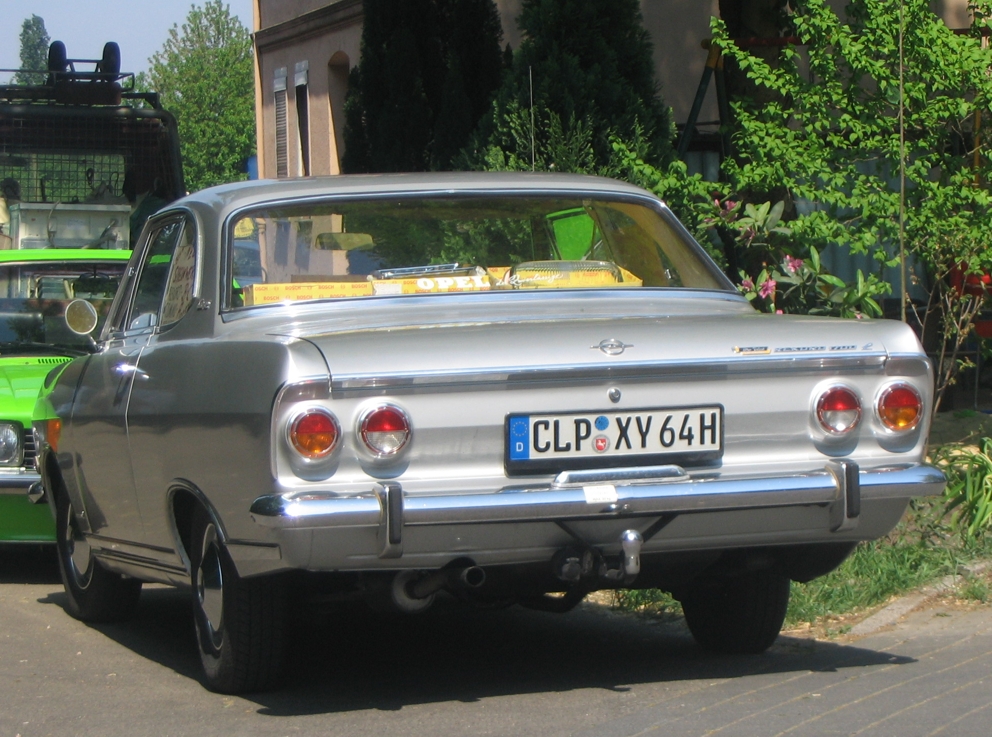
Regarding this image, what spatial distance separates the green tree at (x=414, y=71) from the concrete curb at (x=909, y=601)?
10.4m

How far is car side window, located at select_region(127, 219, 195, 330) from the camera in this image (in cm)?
579

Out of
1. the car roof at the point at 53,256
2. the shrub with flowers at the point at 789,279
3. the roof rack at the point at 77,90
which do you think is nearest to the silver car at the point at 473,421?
the shrub with flowers at the point at 789,279

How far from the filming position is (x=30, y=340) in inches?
364

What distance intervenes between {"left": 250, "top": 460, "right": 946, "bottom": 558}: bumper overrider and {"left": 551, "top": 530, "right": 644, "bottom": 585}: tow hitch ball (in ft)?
0.29

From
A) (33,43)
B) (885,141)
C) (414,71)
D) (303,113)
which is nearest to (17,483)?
(885,141)

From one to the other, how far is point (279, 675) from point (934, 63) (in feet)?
15.6

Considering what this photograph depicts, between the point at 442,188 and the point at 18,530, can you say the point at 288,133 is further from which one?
the point at 442,188

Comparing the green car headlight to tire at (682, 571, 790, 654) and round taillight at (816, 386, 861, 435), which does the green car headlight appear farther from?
round taillight at (816, 386, 861, 435)

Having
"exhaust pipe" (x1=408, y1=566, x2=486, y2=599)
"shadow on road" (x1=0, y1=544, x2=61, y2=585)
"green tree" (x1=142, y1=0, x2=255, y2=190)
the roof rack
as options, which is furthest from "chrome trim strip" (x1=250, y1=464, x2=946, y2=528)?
"green tree" (x1=142, y1=0, x2=255, y2=190)

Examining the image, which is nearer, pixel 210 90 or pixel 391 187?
pixel 391 187

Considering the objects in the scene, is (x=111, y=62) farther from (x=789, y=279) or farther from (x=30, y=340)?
(x=789, y=279)

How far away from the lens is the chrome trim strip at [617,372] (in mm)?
4473

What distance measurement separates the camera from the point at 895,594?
22.2ft

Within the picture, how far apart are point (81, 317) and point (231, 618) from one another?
7.28 feet
